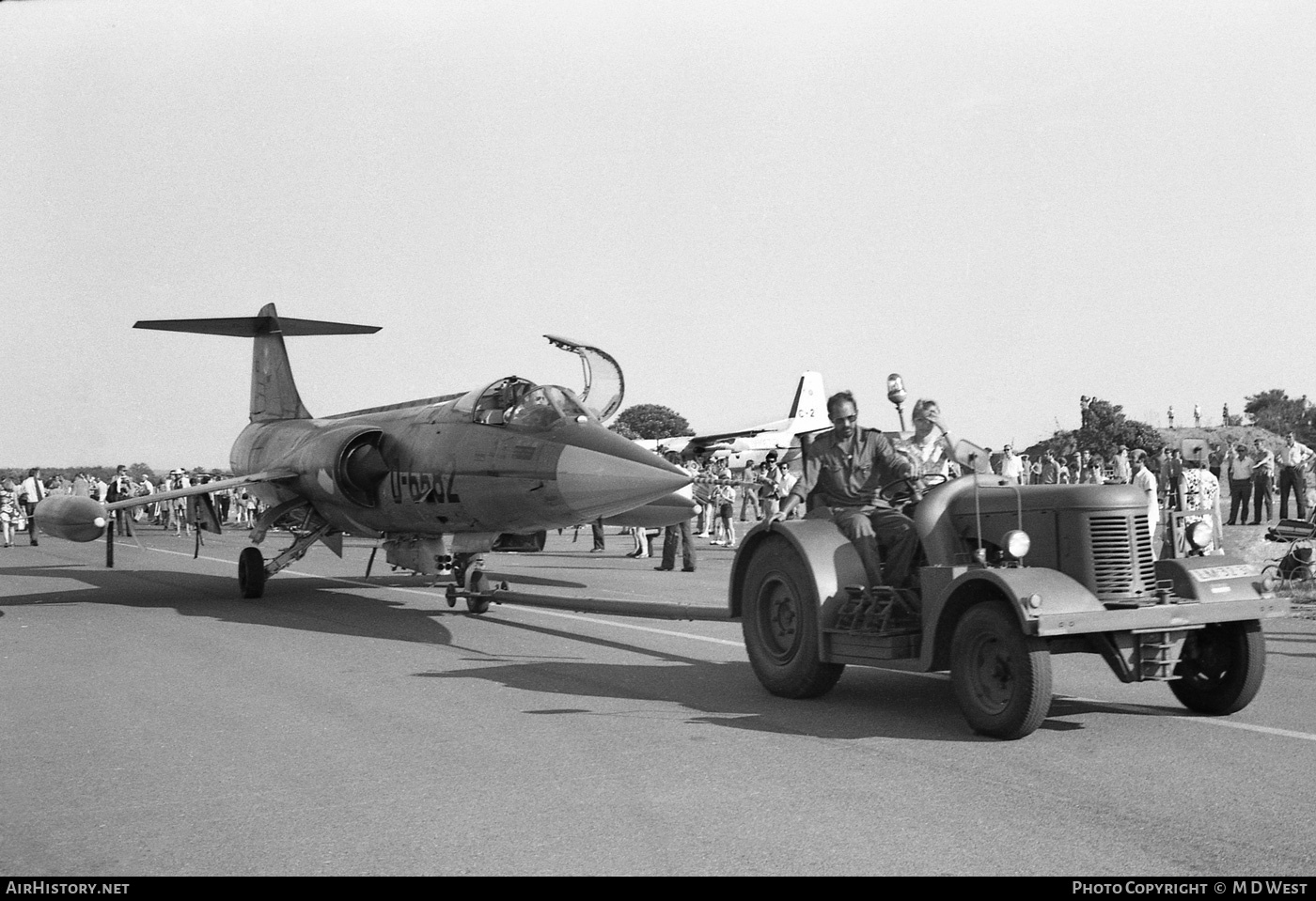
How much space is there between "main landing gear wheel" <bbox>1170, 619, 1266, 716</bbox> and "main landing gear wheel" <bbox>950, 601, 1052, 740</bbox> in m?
1.08

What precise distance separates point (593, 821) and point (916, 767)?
1.75 meters

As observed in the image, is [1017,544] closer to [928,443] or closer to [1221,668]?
[1221,668]

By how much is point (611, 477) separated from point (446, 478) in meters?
2.45

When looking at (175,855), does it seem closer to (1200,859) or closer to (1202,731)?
(1200,859)

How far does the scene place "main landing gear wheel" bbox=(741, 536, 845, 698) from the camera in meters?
7.60

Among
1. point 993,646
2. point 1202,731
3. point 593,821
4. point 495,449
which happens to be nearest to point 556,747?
point 593,821

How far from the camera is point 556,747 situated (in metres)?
6.51

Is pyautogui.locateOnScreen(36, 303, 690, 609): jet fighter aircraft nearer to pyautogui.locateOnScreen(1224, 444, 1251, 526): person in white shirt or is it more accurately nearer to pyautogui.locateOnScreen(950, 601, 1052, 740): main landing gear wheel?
pyautogui.locateOnScreen(950, 601, 1052, 740): main landing gear wheel

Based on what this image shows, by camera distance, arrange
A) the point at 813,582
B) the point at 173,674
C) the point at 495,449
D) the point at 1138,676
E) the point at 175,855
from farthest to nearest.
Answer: the point at 495,449 → the point at 173,674 → the point at 813,582 → the point at 1138,676 → the point at 175,855

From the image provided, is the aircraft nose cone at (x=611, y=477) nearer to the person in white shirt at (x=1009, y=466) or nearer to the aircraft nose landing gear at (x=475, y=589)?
the aircraft nose landing gear at (x=475, y=589)

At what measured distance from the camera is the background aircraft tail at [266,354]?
1991 cm

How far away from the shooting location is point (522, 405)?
42.2 ft

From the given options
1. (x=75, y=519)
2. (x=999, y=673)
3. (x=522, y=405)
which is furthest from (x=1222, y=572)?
(x=75, y=519)

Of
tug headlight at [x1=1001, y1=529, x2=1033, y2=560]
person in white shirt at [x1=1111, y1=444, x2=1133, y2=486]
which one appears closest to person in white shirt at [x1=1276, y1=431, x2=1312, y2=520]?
person in white shirt at [x1=1111, y1=444, x2=1133, y2=486]
